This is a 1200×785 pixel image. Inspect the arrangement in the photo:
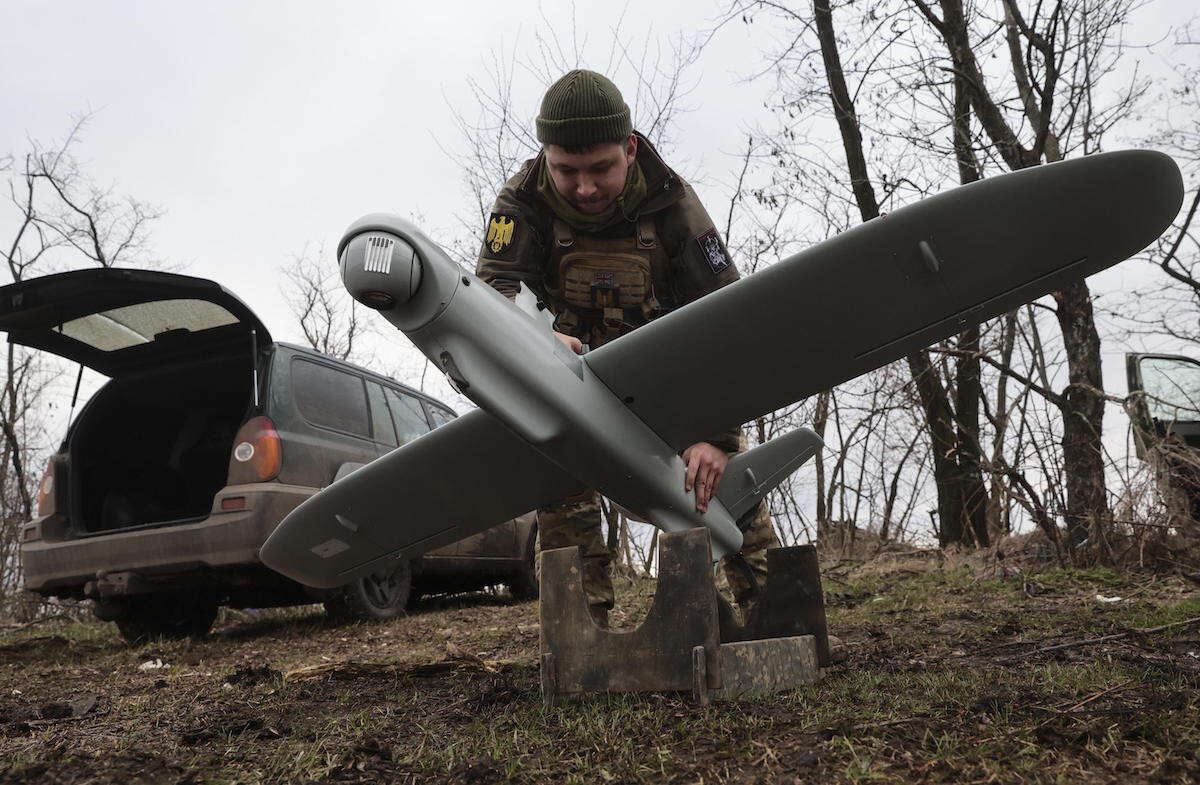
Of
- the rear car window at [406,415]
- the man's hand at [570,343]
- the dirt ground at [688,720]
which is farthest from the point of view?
the rear car window at [406,415]

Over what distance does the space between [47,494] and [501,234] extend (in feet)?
13.3

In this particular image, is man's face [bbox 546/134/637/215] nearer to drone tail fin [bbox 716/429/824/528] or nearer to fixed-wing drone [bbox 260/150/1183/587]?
fixed-wing drone [bbox 260/150/1183/587]

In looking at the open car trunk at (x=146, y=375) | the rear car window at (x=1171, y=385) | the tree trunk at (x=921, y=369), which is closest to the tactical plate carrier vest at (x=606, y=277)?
the open car trunk at (x=146, y=375)

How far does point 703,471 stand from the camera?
8.88ft

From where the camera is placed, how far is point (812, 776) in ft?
5.11

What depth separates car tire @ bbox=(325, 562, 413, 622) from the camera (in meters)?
5.59

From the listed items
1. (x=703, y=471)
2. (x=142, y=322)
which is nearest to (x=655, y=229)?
(x=703, y=471)

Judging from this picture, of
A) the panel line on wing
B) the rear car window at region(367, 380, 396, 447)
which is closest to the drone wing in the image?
the panel line on wing

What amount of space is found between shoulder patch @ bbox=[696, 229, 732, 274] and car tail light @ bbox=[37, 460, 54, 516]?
4.54 meters

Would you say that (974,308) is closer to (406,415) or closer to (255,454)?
(255,454)

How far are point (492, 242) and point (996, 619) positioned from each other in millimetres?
2826

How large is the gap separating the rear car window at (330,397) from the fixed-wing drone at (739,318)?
2.80 meters

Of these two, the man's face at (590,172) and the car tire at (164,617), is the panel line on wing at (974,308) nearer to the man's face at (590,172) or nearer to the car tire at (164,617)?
the man's face at (590,172)

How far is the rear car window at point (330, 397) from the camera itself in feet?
→ 17.4
